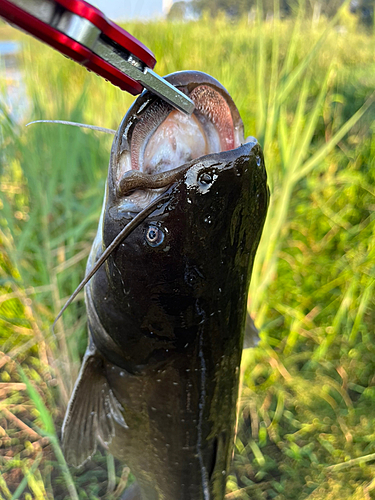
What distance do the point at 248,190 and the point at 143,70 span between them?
25 centimetres

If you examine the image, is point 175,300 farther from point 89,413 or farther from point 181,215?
point 89,413

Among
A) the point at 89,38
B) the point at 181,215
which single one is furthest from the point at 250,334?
the point at 89,38

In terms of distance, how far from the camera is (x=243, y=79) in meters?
1.92

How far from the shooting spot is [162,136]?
657 millimetres

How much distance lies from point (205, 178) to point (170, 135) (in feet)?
0.36

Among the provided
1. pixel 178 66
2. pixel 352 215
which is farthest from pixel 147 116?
pixel 178 66

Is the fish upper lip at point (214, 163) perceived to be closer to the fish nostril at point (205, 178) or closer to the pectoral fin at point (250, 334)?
the fish nostril at point (205, 178)

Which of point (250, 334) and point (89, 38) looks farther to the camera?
point (250, 334)

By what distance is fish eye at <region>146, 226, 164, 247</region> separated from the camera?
65 cm

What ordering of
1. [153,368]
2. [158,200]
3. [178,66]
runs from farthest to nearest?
[178,66] < [153,368] < [158,200]

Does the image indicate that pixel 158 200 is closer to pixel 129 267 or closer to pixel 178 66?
pixel 129 267

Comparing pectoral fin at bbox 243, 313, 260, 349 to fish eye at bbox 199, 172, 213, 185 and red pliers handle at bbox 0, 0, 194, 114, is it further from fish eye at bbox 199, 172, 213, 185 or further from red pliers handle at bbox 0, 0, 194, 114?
red pliers handle at bbox 0, 0, 194, 114

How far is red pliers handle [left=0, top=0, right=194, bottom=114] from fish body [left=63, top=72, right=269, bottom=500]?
4.4 inches

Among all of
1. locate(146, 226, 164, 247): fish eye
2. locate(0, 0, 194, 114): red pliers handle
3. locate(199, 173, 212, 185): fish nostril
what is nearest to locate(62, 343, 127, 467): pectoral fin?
locate(146, 226, 164, 247): fish eye
